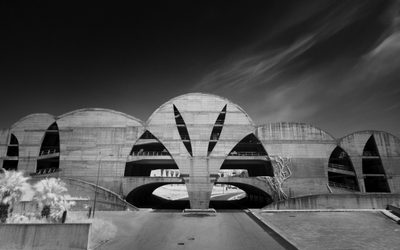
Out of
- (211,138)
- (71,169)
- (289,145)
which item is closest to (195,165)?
(211,138)

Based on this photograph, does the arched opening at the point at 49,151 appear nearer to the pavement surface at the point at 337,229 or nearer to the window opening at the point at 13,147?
the window opening at the point at 13,147

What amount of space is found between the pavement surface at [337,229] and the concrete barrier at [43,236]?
1697 cm

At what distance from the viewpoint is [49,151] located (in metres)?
46.9

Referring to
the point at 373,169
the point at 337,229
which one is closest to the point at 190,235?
the point at 337,229

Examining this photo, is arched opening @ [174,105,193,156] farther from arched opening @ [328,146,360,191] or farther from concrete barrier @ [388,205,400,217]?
concrete barrier @ [388,205,400,217]

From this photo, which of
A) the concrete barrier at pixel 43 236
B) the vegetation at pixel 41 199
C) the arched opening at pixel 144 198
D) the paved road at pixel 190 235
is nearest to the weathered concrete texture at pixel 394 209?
the paved road at pixel 190 235

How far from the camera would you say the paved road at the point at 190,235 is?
19655 mm

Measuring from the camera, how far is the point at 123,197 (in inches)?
1649

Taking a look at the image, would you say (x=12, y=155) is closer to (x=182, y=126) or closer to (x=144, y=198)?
(x=144, y=198)

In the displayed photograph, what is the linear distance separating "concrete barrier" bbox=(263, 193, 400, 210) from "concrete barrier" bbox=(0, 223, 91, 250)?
30458mm

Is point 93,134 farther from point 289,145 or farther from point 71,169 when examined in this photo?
point 289,145

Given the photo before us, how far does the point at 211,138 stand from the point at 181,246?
3115 cm

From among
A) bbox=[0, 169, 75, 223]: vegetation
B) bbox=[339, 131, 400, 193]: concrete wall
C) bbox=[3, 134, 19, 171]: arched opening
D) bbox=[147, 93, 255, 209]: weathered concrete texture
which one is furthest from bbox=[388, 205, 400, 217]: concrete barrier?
bbox=[3, 134, 19, 171]: arched opening

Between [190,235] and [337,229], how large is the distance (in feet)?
53.5
